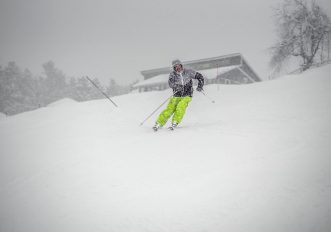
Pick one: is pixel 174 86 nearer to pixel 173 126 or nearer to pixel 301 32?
pixel 173 126

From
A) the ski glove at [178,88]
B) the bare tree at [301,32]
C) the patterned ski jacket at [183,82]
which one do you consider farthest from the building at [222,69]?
the ski glove at [178,88]

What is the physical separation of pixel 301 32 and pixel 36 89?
6290 cm

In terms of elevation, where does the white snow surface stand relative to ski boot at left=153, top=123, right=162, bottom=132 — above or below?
below

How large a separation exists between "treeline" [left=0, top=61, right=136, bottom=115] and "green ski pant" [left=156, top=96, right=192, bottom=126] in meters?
44.9

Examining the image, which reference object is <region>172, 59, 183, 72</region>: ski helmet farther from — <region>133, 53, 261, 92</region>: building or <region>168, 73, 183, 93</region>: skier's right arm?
<region>133, 53, 261, 92</region>: building

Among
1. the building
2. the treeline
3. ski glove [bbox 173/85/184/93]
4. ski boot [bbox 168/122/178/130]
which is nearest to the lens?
ski boot [bbox 168/122/178/130]

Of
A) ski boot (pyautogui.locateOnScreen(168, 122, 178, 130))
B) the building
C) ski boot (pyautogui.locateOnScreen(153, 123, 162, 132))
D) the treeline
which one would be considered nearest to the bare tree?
the building

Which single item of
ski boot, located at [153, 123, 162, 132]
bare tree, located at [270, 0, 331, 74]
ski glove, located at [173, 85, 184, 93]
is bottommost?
ski boot, located at [153, 123, 162, 132]

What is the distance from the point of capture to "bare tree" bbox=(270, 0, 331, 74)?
18.8 metres

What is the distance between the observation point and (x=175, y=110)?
6719 mm

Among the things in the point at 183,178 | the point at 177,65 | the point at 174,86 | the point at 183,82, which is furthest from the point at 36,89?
the point at 183,178

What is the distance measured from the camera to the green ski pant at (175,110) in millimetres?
6496

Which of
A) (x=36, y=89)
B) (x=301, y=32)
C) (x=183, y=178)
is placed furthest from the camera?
(x=36, y=89)

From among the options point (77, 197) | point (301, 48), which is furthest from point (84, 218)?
point (301, 48)
